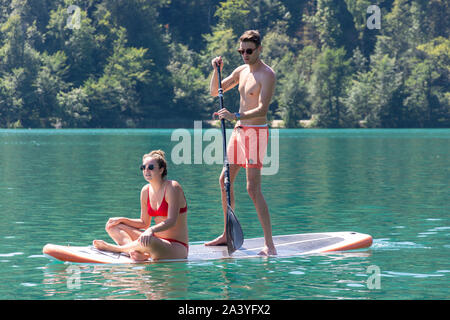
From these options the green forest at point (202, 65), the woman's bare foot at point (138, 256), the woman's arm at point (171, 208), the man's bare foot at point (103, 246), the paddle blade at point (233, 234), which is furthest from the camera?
the green forest at point (202, 65)

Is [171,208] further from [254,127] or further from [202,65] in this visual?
[202,65]

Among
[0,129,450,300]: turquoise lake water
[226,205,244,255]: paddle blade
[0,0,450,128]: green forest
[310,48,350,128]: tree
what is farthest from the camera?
[310,48,350,128]: tree

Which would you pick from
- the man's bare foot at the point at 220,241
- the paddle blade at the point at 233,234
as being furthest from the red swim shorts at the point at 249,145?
the man's bare foot at the point at 220,241

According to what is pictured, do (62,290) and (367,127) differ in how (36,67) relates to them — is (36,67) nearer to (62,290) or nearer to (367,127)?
(367,127)

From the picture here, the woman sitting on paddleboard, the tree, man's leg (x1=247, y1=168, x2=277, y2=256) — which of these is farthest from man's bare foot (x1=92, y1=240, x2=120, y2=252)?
the tree

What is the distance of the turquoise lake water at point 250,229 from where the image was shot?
9.87 meters

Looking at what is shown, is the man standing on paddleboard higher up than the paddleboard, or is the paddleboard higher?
the man standing on paddleboard

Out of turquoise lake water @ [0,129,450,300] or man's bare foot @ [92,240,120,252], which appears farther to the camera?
man's bare foot @ [92,240,120,252]

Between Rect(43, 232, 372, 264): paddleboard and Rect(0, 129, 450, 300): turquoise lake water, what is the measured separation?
0.14m

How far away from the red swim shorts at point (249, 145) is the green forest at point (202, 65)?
291 ft

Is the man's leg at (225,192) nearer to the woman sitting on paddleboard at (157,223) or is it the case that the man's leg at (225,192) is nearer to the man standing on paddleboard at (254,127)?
the man standing on paddleboard at (254,127)

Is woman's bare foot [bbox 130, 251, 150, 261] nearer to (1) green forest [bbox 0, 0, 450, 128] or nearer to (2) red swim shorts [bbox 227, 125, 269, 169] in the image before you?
(2) red swim shorts [bbox 227, 125, 269, 169]

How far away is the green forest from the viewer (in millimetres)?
104500
